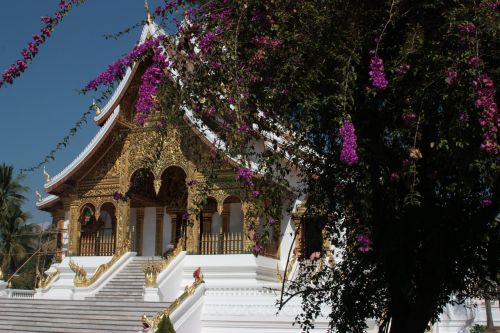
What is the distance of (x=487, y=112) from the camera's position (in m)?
3.58

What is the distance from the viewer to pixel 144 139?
15.3 metres

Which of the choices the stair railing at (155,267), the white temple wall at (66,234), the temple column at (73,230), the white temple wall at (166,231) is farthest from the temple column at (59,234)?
the stair railing at (155,267)

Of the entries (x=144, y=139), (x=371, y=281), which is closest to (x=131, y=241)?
(x=144, y=139)

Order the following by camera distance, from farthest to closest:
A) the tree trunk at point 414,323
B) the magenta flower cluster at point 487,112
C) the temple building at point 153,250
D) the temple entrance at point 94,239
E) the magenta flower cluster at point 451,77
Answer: the temple entrance at point 94,239 < the temple building at point 153,250 < the tree trunk at point 414,323 < the magenta flower cluster at point 451,77 < the magenta flower cluster at point 487,112

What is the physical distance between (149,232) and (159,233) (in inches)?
12.5

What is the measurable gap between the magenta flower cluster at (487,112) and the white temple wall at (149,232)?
13686mm

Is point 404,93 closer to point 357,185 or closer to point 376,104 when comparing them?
point 376,104

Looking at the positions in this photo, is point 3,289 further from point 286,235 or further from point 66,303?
point 286,235

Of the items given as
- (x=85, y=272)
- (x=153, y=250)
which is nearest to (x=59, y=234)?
(x=153, y=250)

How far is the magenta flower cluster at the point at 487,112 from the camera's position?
3.56 m

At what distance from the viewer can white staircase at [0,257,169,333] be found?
446 inches

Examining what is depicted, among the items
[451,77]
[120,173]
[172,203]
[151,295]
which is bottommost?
[151,295]

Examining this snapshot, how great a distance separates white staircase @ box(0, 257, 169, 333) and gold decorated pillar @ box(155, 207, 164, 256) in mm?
2189

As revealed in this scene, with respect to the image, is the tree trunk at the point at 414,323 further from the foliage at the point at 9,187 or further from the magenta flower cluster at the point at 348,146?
the foliage at the point at 9,187
